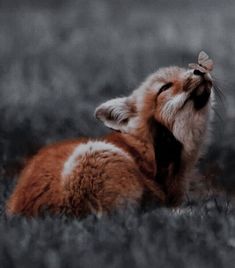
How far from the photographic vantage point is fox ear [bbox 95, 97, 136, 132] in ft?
12.5

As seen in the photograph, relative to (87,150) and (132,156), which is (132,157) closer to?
(132,156)

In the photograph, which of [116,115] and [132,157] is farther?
[116,115]

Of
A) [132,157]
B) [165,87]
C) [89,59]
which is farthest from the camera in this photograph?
[89,59]

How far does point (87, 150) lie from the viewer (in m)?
3.38

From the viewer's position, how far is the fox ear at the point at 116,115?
3816mm

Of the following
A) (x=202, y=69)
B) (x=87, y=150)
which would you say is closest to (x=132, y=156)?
(x=87, y=150)

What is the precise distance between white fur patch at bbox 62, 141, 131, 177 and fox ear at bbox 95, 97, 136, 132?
306 millimetres

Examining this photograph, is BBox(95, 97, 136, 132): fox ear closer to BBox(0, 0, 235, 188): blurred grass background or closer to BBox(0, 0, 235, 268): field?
BBox(0, 0, 235, 268): field

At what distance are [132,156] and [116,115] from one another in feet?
0.94

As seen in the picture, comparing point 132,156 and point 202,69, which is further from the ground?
point 202,69

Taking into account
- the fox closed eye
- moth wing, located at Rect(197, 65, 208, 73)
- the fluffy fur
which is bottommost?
the fluffy fur

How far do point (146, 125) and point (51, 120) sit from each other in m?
0.86

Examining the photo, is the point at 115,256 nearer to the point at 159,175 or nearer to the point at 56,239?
the point at 56,239

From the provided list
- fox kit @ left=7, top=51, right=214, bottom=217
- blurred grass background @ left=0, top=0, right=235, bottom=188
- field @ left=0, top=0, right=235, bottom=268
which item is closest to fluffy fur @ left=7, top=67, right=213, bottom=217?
fox kit @ left=7, top=51, right=214, bottom=217
